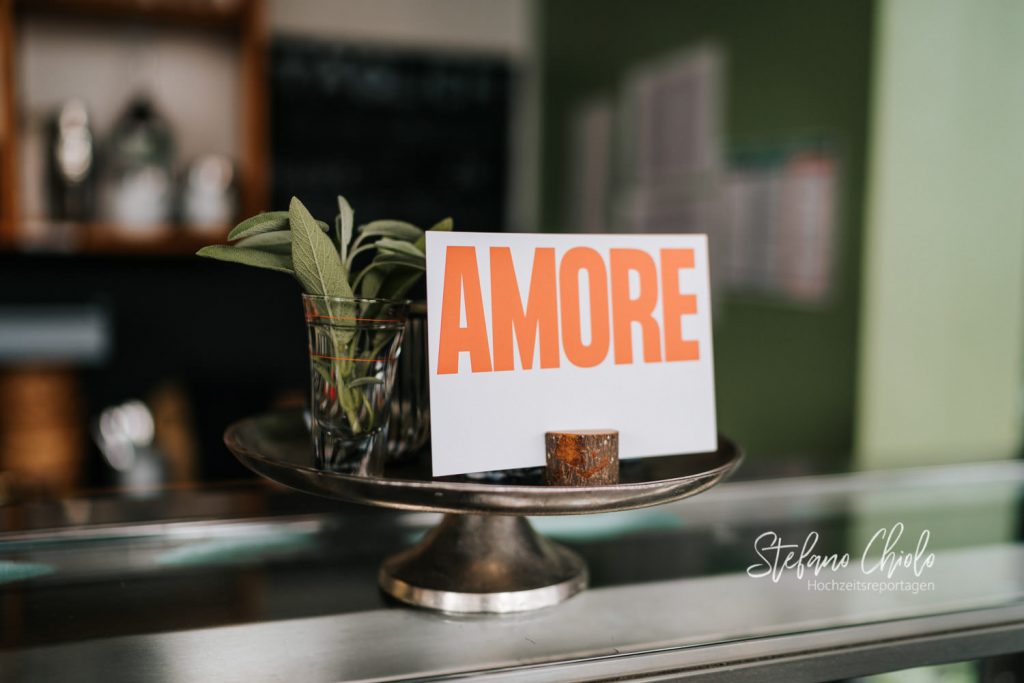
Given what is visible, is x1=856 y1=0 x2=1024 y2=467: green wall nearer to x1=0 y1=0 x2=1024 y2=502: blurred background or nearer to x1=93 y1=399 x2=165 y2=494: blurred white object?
x1=0 y1=0 x2=1024 y2=502: blurred background

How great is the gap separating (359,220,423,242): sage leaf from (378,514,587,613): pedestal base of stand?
223 mm

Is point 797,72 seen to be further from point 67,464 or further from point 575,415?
point 67,464

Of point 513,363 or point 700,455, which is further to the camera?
point 700,455

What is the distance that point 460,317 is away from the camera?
0.59 m

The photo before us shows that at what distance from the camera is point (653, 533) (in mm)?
864

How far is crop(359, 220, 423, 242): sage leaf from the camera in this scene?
0.63 metres

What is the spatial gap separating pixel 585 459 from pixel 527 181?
9.56ft

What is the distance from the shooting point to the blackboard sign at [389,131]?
9.91 ft

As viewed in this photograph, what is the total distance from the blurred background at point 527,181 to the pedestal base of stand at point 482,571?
1.61ft

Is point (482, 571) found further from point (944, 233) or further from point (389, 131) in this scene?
point (389, 131)

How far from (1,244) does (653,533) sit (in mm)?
2361

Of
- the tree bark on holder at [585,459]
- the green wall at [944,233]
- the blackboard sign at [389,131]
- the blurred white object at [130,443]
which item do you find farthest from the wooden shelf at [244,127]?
the tree bark on holder at [585,459]

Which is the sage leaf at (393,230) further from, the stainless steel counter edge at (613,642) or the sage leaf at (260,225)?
the stainless steel counter edge at (613,642)

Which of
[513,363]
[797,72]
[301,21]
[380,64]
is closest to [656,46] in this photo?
[797,72]
